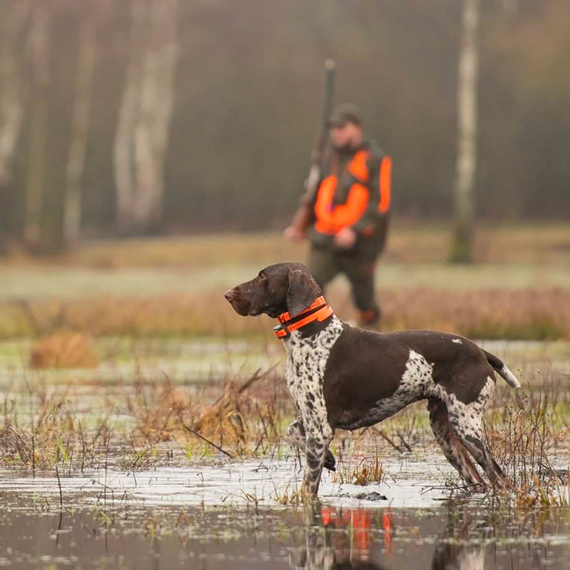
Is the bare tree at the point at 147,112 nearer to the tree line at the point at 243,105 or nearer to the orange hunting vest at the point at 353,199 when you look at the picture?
the tree line at the point at 243,105

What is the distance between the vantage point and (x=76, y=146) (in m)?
48.3

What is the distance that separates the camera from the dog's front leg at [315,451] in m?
8.71

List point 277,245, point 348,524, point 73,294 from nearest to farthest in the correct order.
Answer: point 348,524
point 73,294
point 277,245

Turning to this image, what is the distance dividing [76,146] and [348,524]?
41.3 m

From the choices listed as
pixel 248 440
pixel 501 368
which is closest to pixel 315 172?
pixel 248 440

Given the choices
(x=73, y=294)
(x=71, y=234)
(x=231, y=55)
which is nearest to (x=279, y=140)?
(x=231, y=55)

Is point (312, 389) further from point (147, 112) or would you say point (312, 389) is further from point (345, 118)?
point (147, 112)

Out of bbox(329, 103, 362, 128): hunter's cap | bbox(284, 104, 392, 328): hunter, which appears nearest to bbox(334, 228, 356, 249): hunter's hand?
bbox(284, 104, 392, 328): hunter

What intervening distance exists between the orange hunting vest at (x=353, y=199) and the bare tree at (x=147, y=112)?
32.6 meters

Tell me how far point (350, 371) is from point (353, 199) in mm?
8152

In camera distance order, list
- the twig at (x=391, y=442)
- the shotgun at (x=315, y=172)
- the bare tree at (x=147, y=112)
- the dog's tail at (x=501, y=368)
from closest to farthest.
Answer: the dog's tail at (x=501, y=368) → the twig at (x=391, y=442) → the shotgun at (x=315, y=172) → the bare tree at (x=147, y=112)

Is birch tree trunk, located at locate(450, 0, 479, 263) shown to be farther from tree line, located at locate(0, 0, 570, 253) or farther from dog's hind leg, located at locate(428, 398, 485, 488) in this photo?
dog's hind leg, located at locate(428, 398, 485, 488)

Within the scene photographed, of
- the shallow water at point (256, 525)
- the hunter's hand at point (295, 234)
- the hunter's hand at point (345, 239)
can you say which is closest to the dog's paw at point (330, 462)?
the shallow water at point (256, 525)

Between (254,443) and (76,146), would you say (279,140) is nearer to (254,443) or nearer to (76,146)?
(76,146)
